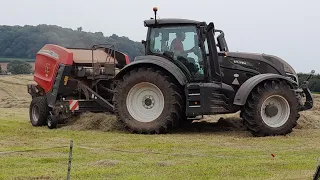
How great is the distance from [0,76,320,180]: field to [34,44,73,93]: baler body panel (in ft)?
4.57

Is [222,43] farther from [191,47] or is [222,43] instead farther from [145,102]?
[145,102]

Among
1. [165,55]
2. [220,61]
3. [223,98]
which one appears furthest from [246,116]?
[165,55]

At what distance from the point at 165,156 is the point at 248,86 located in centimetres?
361

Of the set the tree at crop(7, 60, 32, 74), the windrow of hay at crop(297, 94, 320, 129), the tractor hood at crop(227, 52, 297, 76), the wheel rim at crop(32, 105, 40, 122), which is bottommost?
the tree at crop(7, 60, 32, 74)

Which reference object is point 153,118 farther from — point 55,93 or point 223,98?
point 55,93

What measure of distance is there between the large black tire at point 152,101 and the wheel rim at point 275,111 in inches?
73.4

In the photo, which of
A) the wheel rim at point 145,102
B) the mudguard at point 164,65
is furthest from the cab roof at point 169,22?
the wheel rim at point 145,102

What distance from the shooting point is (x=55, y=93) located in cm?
1337

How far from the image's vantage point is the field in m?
6.66

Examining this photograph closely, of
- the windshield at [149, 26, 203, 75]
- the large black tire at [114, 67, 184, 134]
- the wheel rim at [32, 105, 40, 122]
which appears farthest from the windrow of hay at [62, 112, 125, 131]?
the windshield at [149, 26, 203, 75]

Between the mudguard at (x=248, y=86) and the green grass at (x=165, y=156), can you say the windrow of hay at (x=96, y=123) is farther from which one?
the mudguard at (x=248, y=86)

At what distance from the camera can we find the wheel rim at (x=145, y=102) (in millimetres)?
11859

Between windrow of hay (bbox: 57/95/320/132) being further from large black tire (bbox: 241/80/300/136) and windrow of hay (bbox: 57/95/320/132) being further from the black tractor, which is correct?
large black tire (bbox: 241/80/300/136)

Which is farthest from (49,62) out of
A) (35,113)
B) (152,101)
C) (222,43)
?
(222,43)
